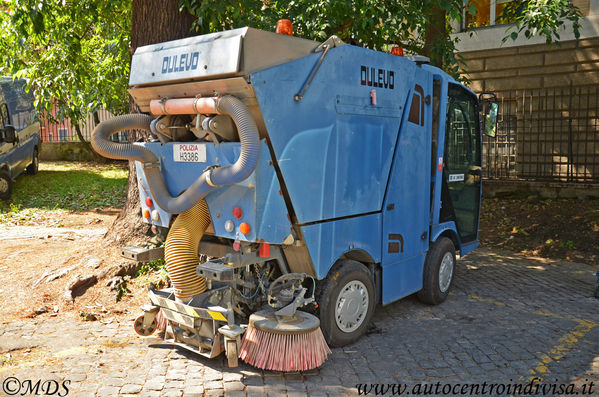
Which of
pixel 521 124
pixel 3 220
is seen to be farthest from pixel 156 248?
pixel 521 124

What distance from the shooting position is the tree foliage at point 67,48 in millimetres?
7340

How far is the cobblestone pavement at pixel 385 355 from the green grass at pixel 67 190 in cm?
682

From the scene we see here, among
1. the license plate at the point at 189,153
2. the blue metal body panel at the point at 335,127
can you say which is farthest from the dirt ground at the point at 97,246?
the blue metal body panel at the point at 335,127

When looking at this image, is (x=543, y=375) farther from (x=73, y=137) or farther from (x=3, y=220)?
(x=73, y=137)

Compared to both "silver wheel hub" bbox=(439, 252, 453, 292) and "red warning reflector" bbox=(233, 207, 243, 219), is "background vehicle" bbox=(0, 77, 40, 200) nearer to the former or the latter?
"red warning reflector" bbox=(233, 207, 243, 219)

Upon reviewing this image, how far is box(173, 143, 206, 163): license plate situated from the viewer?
173 inches

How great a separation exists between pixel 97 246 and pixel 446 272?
4443mm

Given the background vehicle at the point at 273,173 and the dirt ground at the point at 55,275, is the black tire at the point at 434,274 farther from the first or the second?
the dirt ground at the point at 55,275

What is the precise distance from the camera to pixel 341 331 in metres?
4.88

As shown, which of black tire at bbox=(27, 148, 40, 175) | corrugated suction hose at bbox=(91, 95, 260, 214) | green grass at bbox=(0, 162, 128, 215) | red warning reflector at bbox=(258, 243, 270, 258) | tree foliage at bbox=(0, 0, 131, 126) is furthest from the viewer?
black tire at bbox=(27, 148, 40, 175)

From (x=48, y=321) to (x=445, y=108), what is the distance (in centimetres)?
480

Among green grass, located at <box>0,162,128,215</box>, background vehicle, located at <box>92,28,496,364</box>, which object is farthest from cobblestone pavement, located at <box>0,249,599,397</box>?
green grass, located at <box>0,162,128,215</box>

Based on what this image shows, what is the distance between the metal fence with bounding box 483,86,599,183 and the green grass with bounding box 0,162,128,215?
930 centimetres

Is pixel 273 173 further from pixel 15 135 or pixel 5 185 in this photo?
pixel 15 135
